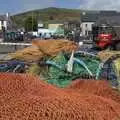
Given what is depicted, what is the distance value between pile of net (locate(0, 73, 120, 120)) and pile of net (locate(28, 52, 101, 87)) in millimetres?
5056

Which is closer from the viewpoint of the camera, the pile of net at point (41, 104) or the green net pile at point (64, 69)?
the pile of net at point (41, 104)

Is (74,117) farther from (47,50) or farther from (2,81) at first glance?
(47,50)

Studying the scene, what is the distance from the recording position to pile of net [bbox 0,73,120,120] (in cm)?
292

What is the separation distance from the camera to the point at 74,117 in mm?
2967

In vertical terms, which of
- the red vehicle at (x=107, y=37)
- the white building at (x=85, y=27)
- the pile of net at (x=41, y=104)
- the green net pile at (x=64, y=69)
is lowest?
the white building at (x=85, y=27)

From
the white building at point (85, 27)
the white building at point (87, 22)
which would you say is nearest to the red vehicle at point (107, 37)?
the white building at point (85, 27)

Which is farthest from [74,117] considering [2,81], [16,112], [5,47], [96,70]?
[5,47]

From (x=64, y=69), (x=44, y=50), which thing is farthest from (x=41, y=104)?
(x=44, y=50)

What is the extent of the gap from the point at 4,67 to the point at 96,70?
188cm

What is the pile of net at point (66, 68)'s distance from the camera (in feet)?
29.2

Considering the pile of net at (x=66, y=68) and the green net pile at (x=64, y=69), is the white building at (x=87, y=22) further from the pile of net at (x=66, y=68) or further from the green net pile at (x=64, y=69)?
the green net pile at (x=64, y=69)

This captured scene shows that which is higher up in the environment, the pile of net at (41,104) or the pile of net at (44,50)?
the pile of net at (41,104)

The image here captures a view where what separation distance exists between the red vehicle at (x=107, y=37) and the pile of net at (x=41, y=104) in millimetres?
31667

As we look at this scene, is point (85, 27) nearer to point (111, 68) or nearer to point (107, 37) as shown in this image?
point (107, 37)
